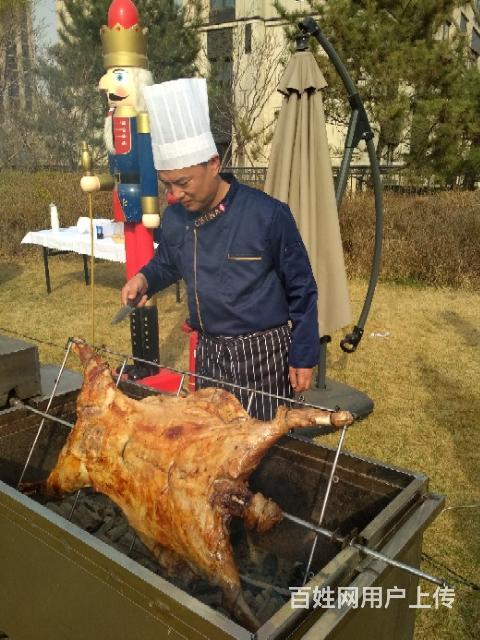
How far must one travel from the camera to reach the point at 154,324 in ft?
14.8

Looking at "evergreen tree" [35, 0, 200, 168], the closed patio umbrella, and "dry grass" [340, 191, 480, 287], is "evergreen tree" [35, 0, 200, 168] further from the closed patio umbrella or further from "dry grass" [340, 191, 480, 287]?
the closed patio umbrella

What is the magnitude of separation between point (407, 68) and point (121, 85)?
27.3ft

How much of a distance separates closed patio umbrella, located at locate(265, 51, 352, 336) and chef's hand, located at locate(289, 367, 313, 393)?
1341mm

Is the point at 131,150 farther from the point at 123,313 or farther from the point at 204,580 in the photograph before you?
the point at 204,580

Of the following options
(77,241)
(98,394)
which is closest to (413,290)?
(77,241)

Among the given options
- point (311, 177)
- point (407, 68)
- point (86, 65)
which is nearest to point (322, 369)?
point (311, 177)

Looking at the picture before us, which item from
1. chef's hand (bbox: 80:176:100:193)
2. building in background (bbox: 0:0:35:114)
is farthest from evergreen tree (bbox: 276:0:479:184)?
building in background (bbox: 0:0:35:114)

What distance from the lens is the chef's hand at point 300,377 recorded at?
2.50m

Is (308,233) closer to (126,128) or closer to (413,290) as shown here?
(126,128)

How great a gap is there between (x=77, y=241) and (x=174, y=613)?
6.61 m

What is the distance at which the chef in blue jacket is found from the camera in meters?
2.29

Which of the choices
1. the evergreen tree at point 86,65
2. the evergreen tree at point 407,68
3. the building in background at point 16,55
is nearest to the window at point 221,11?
the evergreen tree at point 86,65

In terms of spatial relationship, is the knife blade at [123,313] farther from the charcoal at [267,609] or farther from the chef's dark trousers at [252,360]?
the charcoal at [267,609]

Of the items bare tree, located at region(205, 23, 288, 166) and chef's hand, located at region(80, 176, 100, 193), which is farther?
bare tree, located at region(205, 23, 288, 166)
